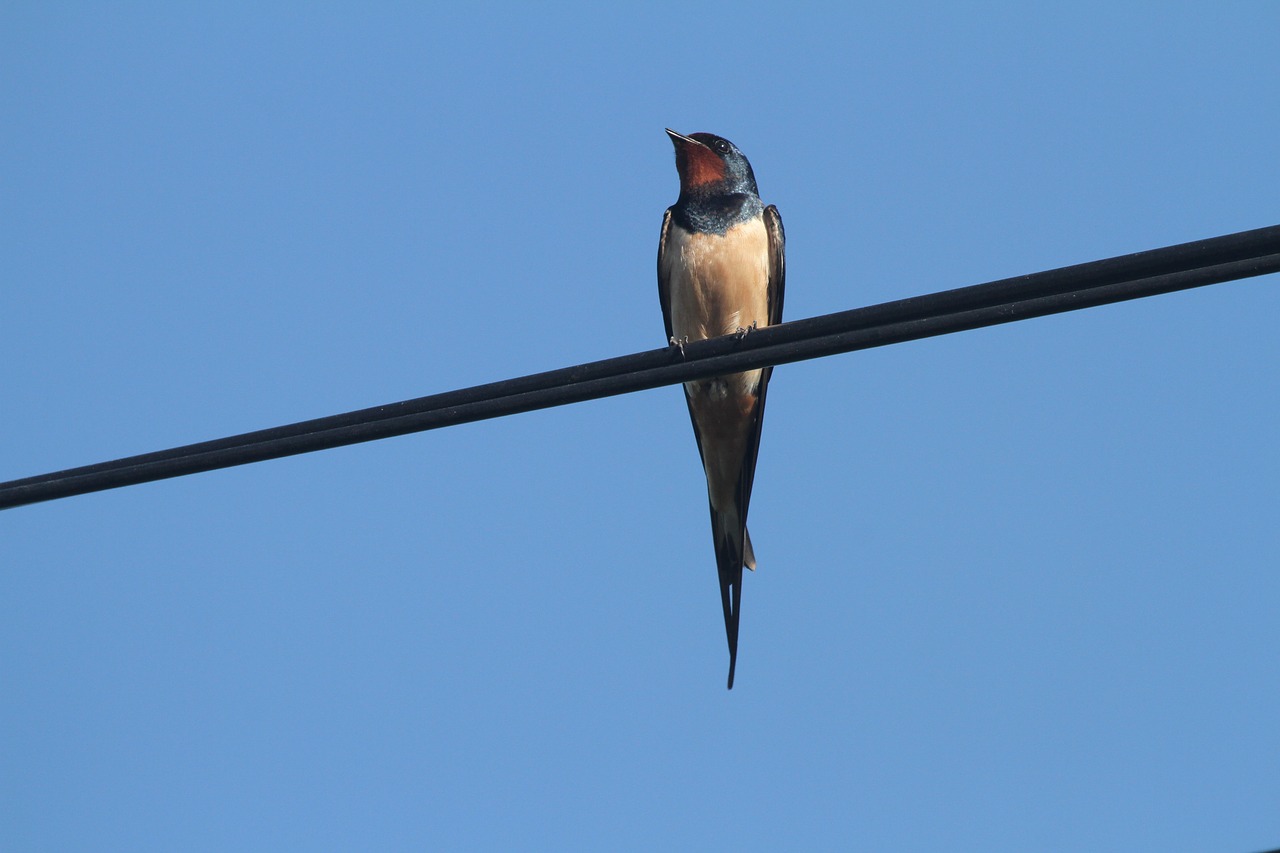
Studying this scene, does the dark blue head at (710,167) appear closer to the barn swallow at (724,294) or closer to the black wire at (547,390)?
the barn swallow at (724,294)

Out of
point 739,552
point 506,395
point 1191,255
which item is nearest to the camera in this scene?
point 1191,255

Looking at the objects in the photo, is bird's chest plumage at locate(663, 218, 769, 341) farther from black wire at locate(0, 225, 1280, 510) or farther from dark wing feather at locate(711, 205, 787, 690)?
black wire at locate(0, 225, 1280, 510)

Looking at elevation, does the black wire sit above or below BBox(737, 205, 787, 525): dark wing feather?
below

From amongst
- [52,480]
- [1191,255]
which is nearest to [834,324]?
[1191,255]

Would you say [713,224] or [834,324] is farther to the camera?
[713,224]

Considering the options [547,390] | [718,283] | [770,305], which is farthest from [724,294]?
[547,390]

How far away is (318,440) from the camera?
3602 millimetres

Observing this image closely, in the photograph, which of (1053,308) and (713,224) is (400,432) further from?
(713,224)

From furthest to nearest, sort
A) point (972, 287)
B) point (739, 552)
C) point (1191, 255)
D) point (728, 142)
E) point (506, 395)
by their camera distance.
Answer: point (728, 142)
point (739, 552)
point (506, 395)
point (972, 287)
point (1191, 255)

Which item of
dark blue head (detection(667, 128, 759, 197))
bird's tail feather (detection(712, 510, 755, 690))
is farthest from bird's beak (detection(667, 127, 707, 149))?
bird's tail feather (detection(712, 510, 755, 690))

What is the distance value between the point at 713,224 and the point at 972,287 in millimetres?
3696

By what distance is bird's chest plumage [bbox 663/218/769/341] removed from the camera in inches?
261

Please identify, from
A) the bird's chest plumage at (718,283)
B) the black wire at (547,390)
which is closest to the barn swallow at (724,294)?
the bird's chest plumage at (718,283)

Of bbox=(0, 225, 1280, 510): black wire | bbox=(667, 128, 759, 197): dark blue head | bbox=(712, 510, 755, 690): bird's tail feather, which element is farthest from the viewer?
bbox=(667, 128, 759, 197): dark blue head
